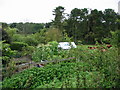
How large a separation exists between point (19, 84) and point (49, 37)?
761 cm

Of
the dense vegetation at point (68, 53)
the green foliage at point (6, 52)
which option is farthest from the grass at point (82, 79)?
the green foliage at point (6, 52)

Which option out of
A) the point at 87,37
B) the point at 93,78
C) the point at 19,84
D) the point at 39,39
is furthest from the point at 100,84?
the point at 87,37

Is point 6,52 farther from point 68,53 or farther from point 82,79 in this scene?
point 82,79

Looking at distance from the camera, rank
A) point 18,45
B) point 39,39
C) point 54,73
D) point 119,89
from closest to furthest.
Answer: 1. point 119,89
2. point 54,73
3. point 18,45
4. point 39,39

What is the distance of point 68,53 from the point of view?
4664 mm

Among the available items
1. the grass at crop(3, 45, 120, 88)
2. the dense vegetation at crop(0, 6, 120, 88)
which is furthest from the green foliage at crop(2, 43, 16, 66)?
the grass at crop(3, 45, 120, 88)

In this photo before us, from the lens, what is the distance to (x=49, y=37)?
9.75m

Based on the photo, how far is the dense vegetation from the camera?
219 cm

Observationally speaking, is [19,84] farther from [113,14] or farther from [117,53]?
[113,14]

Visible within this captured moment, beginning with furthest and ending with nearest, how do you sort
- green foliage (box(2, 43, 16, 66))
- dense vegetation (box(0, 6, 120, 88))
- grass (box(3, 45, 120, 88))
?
green foliage (box(2, 43, 16, 66)) < dense vegetation (box(0, 6, 120, 88)) < grass (box(3, 45, 120, 88))

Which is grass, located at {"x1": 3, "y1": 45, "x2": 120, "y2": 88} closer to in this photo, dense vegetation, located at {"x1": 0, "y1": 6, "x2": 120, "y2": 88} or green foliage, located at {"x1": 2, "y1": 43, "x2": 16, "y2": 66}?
dense vegetation, located at {"x1": 0, "y1": 6, "x2": 120, "y2": 88}

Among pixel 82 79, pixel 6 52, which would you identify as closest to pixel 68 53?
pixel 6 52

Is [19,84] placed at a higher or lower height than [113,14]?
lower

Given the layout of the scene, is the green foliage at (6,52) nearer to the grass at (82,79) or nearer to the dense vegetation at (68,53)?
the dense vegetation at (68,53)
